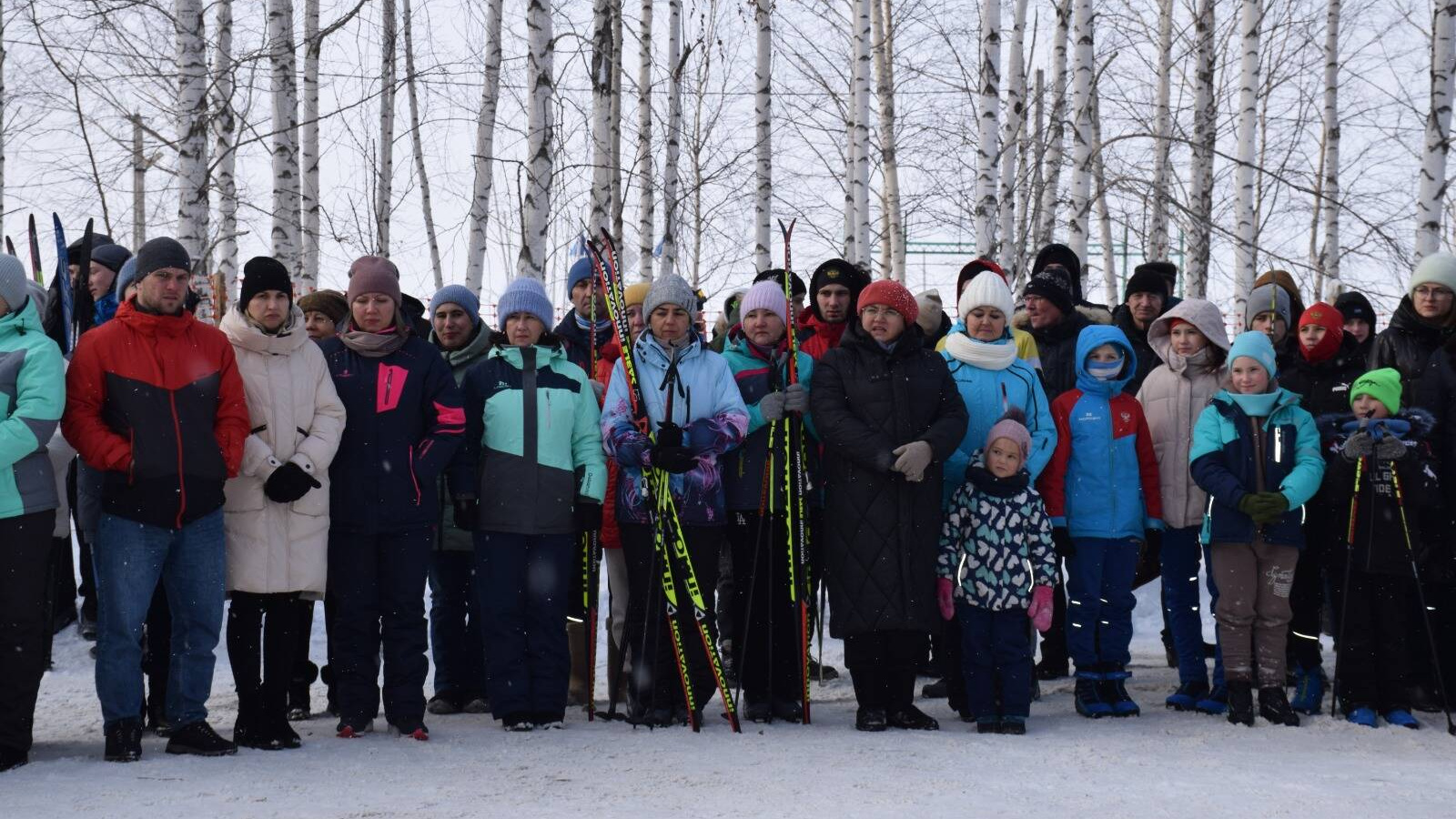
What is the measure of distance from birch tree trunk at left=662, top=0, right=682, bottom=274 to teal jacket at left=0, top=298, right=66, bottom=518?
8.01m

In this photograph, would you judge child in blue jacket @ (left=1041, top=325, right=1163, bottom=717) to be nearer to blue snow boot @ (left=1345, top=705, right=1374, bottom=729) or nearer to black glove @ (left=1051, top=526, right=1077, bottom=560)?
black glove @ (left=1051, top=526, right=1077, bottom=560)

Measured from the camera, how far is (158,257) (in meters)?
4.99

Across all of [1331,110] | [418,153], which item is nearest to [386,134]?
[418,153]

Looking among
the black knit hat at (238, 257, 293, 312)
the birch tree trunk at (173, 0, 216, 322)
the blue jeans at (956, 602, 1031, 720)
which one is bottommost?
the blue jeans at (956, 602, 1031, 720)

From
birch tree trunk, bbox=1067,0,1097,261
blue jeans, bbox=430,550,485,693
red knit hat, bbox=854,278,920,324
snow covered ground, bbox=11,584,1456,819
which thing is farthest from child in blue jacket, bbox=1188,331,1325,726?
birch tree trunk, bbox=1067,0,1097,261

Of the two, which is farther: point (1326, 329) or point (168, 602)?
point (1326, 329)

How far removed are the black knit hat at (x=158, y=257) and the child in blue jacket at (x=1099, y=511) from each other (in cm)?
387

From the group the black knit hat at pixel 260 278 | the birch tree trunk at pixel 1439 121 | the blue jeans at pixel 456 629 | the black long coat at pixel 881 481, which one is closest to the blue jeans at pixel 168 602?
the black knit hat at pixel 260 278

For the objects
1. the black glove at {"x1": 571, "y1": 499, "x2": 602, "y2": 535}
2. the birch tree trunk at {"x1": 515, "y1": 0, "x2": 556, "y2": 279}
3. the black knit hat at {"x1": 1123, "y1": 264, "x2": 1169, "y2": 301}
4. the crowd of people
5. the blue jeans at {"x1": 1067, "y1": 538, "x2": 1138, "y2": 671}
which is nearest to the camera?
the crowd of people

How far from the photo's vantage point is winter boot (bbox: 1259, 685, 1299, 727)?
5965 mm

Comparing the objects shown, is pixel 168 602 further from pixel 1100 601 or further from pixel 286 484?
pixel 1100 601

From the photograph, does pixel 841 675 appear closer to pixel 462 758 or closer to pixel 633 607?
pixel 633 607

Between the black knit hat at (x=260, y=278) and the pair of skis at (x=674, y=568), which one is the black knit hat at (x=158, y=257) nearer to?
the black knit hat at (x=260, y=278)

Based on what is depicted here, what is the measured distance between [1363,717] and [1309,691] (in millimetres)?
369
